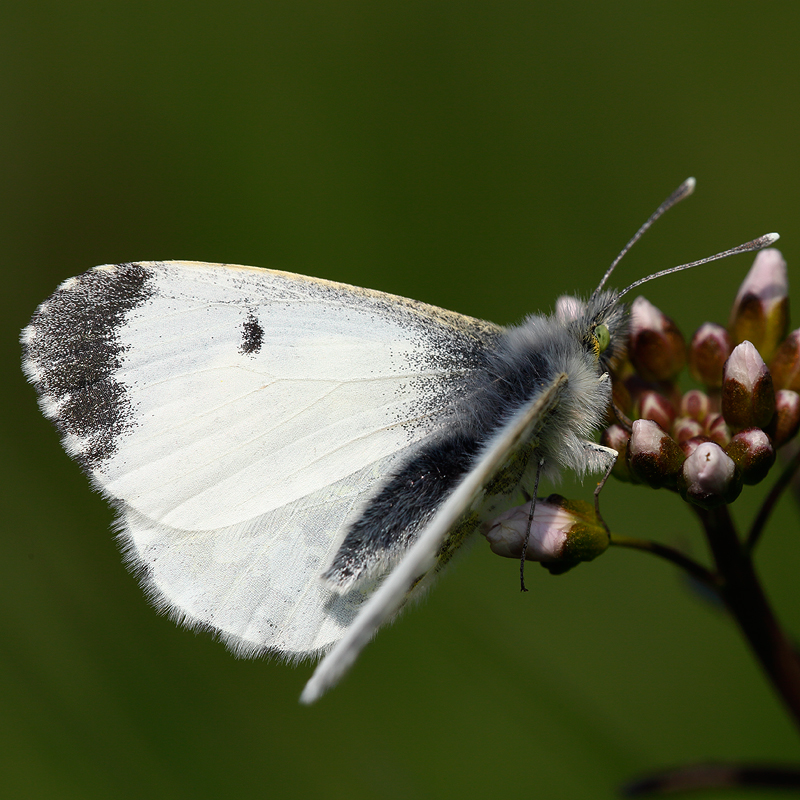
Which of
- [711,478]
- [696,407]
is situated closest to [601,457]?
[711,478]

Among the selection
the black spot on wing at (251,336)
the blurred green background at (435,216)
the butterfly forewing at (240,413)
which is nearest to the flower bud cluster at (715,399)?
the butterfly forewing at (240,413)

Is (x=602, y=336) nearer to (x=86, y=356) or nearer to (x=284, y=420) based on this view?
(x=284, y=420)

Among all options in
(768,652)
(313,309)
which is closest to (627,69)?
(313,309)

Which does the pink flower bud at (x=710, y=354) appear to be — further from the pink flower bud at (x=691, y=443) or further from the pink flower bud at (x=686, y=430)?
the pink flower bud at (x=691, y=443)

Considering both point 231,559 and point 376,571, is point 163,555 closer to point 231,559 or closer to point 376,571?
point 231,559

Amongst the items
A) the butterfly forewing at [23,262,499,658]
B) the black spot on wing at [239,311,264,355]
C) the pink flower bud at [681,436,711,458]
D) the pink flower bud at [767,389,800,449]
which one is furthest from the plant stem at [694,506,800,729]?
the black spot on wing at [239,311,264,355]

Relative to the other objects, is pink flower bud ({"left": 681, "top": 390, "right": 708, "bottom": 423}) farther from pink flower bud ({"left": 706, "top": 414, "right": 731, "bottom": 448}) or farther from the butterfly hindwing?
the butterfly hindwing
